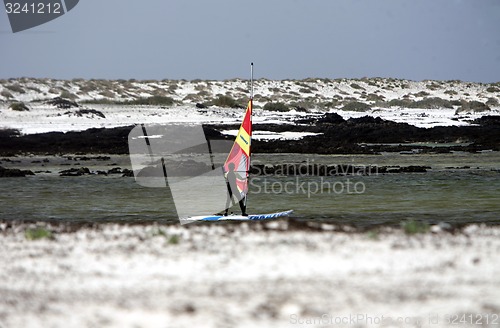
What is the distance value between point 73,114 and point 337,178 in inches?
942

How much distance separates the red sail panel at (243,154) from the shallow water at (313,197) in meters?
1.48

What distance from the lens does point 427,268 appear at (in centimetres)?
973

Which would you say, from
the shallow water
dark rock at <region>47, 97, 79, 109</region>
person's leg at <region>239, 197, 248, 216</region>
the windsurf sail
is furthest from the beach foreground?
dark rock at <region>47, 97, 79, 109</region>

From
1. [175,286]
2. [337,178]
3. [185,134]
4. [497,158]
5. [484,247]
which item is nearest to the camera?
[175,286]

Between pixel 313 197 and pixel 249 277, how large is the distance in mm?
12474

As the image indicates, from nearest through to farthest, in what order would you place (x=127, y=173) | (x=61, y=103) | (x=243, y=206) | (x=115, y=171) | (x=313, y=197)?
(x=243, y=206), (x=313, y=197), (x=127, y=173), (x=115, y=171), (x=61, y=103)

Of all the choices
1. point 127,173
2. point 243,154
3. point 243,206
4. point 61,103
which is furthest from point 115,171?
point 61,103

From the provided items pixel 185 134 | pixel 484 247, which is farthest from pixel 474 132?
pixel 484 247

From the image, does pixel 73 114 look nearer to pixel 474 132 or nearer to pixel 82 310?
pixel 474 132

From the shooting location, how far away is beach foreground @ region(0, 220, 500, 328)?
7.86 meters

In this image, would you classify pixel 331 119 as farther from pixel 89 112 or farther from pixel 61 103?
pixel 61 103

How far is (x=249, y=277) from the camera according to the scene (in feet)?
31.1

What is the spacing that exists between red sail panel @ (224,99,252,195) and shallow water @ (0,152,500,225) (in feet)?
4.86

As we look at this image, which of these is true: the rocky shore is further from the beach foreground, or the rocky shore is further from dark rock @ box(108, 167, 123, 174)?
the beach foreground
